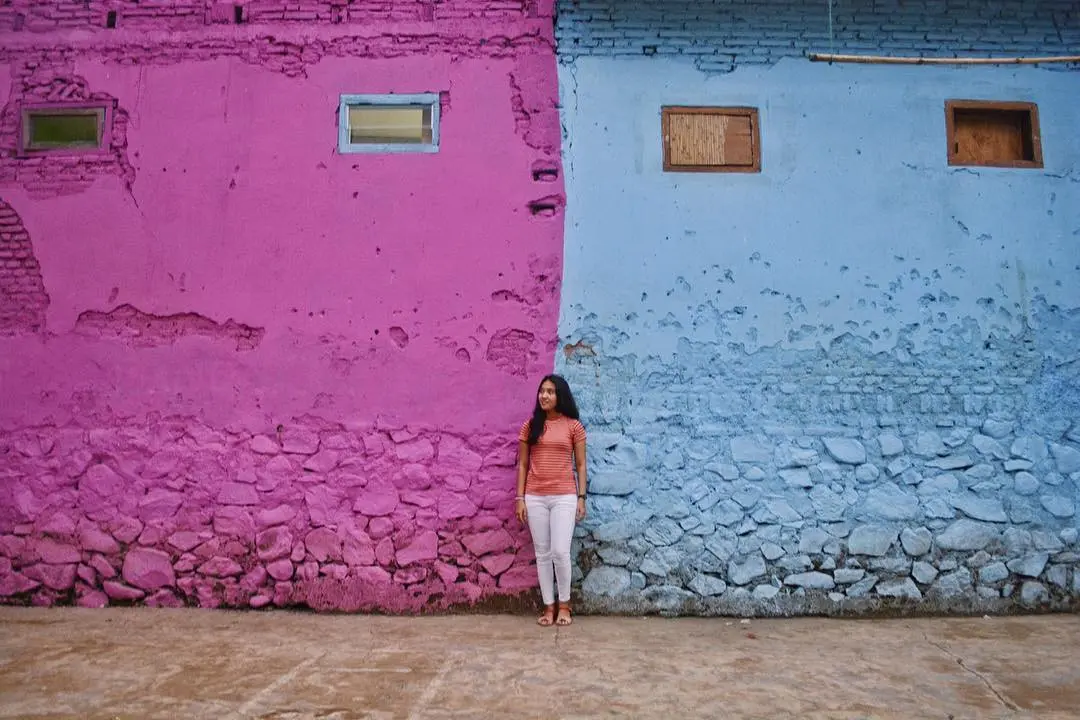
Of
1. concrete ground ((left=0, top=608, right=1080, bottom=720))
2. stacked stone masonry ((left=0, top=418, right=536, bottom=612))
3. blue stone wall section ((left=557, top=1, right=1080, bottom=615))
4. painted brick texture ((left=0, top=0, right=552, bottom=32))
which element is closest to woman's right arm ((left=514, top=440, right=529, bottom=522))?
stacked stone masonry ((left=0, top=418, right=536, bottom=612))

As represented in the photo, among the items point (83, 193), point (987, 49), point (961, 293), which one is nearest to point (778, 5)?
point (987, 49)

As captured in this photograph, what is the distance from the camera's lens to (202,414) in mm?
5152

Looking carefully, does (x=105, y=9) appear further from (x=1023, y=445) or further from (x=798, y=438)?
(x=1023, y=445)

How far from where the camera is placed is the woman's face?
471cm

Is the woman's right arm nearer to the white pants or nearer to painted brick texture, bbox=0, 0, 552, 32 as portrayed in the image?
the white pants

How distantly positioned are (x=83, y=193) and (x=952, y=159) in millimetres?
6406

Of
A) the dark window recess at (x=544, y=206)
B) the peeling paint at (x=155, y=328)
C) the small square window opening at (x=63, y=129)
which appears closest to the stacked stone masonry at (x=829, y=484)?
the dark window recess at (x=544, y=206)

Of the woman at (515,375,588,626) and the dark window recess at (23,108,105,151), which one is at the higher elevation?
the dark window recess at (23,108,105,151)

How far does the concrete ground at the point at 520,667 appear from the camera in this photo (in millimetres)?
3268

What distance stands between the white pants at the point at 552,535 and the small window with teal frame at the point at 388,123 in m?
2.66

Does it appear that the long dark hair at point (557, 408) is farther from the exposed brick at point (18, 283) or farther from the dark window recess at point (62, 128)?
the dark window recess at point (62, 128)

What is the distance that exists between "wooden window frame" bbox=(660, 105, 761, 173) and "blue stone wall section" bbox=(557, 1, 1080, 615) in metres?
0.05

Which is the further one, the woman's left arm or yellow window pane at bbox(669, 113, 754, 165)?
yellow window pane at bbox(669, 113, 754, 165)

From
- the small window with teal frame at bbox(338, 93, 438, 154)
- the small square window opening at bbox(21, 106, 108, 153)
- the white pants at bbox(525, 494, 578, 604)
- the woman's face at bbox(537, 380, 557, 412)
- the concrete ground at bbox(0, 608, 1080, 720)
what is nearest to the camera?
the concrete ground at bbox(0, 608, 1080, 720)
